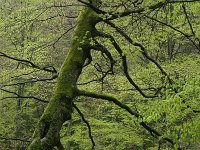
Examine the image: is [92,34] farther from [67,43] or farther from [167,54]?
[67,43]

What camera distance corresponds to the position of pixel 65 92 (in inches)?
189

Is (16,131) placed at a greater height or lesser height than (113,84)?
lesser

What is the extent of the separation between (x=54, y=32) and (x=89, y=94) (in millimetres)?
11412

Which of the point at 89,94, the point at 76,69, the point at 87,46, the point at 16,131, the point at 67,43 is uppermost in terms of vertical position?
the point at 67,43

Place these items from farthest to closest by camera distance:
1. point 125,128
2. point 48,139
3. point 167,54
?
point 167,54, point 125,128, point 48,139

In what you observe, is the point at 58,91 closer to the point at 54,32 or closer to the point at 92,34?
the point at 92,34

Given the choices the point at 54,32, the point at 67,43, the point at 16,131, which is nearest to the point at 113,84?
the point at 54,32

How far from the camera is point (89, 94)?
499 cm

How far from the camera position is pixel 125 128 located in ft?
41.8

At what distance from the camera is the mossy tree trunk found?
14.7ft

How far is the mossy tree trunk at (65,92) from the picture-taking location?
4.49 m

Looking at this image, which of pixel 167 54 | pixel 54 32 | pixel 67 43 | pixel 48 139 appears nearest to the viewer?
pixel 48 139

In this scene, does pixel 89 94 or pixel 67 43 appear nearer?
pixel 89 94

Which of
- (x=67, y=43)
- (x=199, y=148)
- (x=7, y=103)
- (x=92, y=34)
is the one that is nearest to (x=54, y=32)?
(x=67, y=43)
